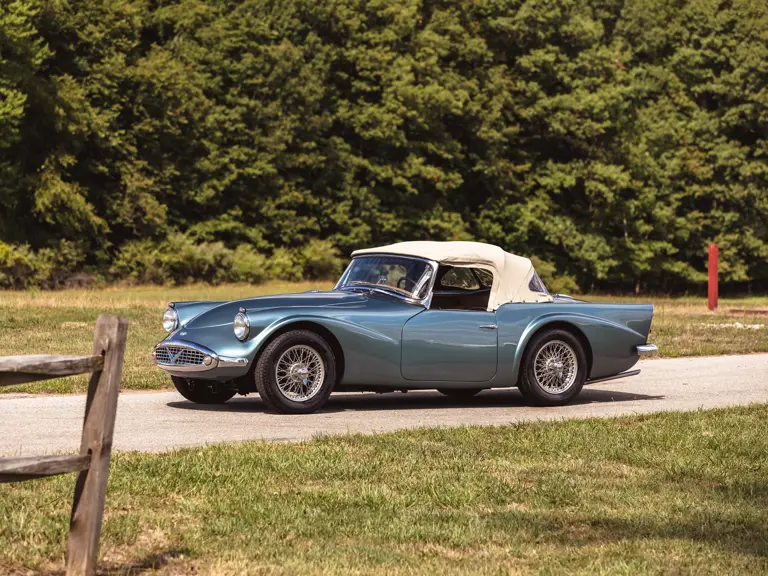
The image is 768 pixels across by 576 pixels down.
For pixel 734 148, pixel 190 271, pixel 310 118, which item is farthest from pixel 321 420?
pixel 734 148

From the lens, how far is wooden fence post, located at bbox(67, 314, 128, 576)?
5.10 meters

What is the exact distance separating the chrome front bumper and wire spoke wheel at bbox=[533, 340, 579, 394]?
315 centimetres

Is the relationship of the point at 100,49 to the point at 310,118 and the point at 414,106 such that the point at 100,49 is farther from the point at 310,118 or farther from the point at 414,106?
the point at 414,106

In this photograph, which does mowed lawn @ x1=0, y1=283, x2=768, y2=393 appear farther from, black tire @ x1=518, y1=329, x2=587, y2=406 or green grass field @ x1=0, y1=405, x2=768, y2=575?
green grass field @ x1=0, y1=405, x2=768, y2=575

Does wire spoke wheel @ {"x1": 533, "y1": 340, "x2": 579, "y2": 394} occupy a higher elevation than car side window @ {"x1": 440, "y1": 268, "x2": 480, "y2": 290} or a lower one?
lower

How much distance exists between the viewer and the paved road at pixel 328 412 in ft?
31.6

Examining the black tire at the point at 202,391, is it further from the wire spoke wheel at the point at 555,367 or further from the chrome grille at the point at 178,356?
the wire spoke wheel at the point at 555,367

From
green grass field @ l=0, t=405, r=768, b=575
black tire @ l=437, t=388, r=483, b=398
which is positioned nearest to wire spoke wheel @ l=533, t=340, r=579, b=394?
black tire @ l=437, t=388, r=483, b=398

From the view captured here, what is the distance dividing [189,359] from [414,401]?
2.86 m

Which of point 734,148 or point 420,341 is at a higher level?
point 734,148

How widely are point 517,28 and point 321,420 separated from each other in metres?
51.6

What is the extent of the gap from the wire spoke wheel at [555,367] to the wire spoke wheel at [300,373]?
7.71 feet

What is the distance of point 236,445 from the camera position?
29.1ft

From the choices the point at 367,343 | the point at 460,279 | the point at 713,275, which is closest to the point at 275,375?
the point at 367,343
